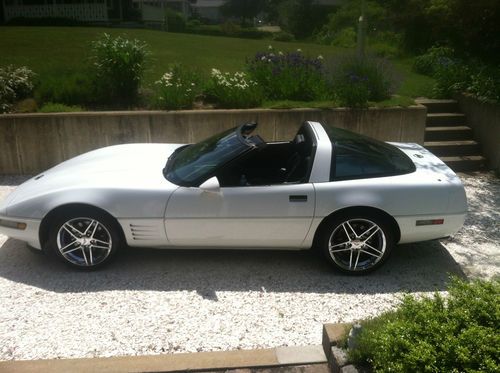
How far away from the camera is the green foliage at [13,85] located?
7750 mm

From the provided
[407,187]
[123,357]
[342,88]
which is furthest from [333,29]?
[123,357]

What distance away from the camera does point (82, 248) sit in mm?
4359

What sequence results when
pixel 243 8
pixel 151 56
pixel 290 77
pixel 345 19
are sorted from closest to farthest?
pixel 290 77
pixel 151 56
pixel 345 19
pixel 243 8

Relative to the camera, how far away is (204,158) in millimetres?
4613

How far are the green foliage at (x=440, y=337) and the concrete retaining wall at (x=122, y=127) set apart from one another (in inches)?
194

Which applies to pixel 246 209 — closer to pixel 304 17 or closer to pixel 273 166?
pixel 273 166

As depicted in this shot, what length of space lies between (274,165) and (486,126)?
440 centimetres

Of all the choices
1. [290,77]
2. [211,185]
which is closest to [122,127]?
[290,77]

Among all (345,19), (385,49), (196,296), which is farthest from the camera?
(345,19)

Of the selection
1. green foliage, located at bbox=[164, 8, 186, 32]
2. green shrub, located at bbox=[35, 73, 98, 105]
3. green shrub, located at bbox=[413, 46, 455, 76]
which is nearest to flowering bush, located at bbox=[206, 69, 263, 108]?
green shrub, located at bbox=[35, 73, 98, 105]

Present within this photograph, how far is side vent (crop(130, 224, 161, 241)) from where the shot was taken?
4328 millimetres

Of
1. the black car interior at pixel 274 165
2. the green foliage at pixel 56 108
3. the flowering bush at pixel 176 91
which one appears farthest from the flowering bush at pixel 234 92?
the black car interior at pixel 274 165

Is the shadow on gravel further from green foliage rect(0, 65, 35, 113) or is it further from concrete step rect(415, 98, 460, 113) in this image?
concrete step rect(415, 98, 460, 113)

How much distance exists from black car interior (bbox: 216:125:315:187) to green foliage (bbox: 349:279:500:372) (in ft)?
5.66
